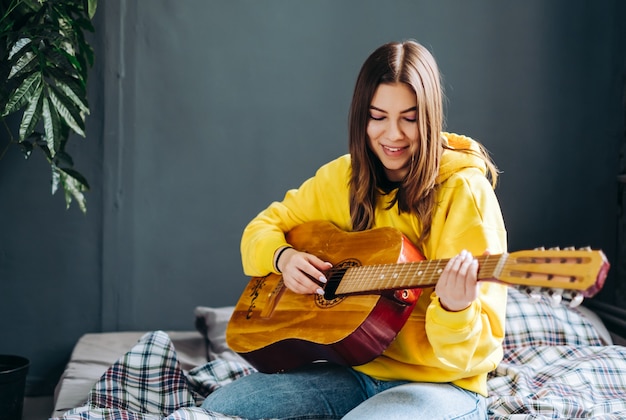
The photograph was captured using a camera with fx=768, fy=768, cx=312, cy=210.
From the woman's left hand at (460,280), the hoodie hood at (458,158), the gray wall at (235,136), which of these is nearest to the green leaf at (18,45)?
the gray wall at (235,136)

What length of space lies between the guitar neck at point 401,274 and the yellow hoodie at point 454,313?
0.22 feet

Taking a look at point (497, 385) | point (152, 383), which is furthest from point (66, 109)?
point (497, 385)

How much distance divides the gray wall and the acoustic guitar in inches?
36.4

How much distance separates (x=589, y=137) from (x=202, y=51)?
1.46 metres

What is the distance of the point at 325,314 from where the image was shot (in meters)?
1.53

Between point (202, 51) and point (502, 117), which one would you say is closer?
point (202, 51)

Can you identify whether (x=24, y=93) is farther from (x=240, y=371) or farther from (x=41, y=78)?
(x=240, y=371)

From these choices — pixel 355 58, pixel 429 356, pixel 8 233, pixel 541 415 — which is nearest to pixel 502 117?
pixel 355 58

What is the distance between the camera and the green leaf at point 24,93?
2.04 metres

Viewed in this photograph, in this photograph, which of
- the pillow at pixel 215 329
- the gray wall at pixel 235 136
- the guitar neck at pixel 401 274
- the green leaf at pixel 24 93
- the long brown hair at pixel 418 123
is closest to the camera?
the guitar neck at pixel 401 274

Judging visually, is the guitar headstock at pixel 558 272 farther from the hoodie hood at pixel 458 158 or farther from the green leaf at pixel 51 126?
the green leaf at pixel 51 126

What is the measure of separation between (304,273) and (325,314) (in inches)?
5.5

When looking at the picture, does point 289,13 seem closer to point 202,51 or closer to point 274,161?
point 202,51

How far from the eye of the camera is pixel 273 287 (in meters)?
1.78
